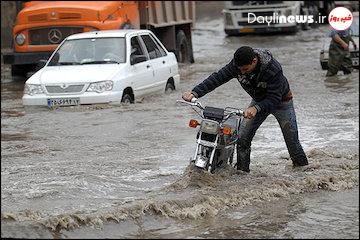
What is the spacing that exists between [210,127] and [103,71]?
5941mm

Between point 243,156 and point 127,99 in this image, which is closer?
point 243,156

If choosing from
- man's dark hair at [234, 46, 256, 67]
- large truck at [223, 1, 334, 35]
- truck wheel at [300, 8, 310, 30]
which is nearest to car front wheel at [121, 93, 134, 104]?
man's dark hair at [234, 46, 256, 67]

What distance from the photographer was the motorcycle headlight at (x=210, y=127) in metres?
7.57

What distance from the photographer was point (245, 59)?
24.7ft

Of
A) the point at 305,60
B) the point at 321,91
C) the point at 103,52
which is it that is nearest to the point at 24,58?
the point at 103,52

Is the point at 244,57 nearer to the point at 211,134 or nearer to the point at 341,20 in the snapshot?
the point at 211,134

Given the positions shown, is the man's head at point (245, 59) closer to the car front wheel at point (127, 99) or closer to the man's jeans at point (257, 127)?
the man's jeans at point (257, 127)

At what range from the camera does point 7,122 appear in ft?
41.9

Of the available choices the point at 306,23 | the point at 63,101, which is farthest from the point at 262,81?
the point at 306,23

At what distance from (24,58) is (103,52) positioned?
4.44m

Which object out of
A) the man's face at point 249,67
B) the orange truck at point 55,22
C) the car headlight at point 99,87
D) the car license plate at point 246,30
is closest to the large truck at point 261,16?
the car license plate at point 246,30

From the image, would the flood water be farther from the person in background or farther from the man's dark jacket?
the person in background

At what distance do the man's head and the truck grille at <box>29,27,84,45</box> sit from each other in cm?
1060

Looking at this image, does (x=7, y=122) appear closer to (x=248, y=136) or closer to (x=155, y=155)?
(x=155, y=155)
